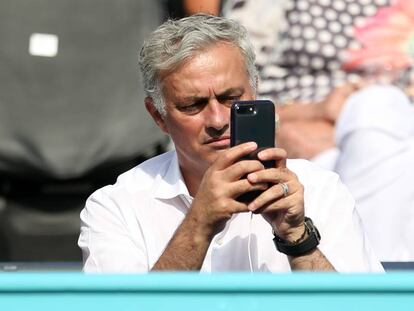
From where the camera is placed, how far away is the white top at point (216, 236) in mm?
2029

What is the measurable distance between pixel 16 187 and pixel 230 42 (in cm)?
184

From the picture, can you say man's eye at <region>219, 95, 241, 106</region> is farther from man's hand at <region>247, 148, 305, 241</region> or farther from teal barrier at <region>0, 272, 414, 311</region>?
teal barrier at <region>0, 272, 414, 311</region>

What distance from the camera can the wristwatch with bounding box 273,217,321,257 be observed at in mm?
1880

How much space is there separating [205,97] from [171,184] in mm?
228

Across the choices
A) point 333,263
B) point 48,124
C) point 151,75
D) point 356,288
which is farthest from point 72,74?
point 356,288

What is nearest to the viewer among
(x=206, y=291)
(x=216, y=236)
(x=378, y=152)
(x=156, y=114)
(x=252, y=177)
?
(x=206, y=291)

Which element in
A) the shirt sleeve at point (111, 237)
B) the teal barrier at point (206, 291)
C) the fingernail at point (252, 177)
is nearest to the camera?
the teal barrier at point (206, 291)

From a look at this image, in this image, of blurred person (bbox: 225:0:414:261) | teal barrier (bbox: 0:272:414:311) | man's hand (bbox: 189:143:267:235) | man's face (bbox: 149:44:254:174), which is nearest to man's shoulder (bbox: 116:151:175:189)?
man's face (bbox: 149:44:254:174)

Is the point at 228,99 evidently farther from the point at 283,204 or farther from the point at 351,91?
the point at 351,91

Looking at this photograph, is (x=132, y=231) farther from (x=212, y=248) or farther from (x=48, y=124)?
(x=48, y=124)

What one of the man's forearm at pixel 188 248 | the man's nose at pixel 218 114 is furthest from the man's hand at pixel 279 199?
the man's nose at pixel 218 114

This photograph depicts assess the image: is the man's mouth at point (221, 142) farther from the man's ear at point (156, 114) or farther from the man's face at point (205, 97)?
the man's ear at point (156, 114)

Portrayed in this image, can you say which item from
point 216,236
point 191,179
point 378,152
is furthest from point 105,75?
point 216,236

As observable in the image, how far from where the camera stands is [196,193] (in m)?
2.00
